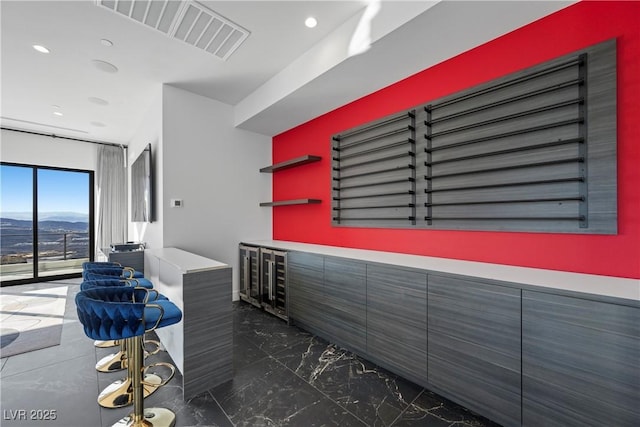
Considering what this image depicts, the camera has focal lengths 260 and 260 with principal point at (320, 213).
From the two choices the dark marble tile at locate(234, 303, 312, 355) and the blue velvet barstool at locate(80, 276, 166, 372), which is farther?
the dark marble tile at locate(234, 303, 312, 355)

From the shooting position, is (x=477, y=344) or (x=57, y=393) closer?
(x=477, y=344)

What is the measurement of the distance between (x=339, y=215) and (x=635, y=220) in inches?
94.6

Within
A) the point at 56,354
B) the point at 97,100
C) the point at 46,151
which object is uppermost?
the point at 97,100

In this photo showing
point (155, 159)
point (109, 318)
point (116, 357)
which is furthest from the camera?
point (155, 159)

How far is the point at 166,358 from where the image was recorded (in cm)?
243

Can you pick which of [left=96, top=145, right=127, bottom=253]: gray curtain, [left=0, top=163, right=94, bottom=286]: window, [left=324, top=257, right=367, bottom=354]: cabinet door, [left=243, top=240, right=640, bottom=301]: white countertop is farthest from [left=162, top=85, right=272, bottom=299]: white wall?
[left=0, top=163, right=94, bottom=286]: window

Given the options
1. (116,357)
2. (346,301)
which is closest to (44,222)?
(116,357)

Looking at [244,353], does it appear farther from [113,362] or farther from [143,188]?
[143,188]

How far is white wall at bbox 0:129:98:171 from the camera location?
480cm

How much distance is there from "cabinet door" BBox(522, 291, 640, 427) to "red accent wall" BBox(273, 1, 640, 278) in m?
0.53

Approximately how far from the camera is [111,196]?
18.7 feet

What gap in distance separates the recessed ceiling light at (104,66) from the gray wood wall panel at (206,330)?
2.66 meters

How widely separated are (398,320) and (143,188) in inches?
149

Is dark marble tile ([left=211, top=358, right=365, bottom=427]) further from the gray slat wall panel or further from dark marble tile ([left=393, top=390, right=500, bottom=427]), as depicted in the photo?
the gray slat wall panel
